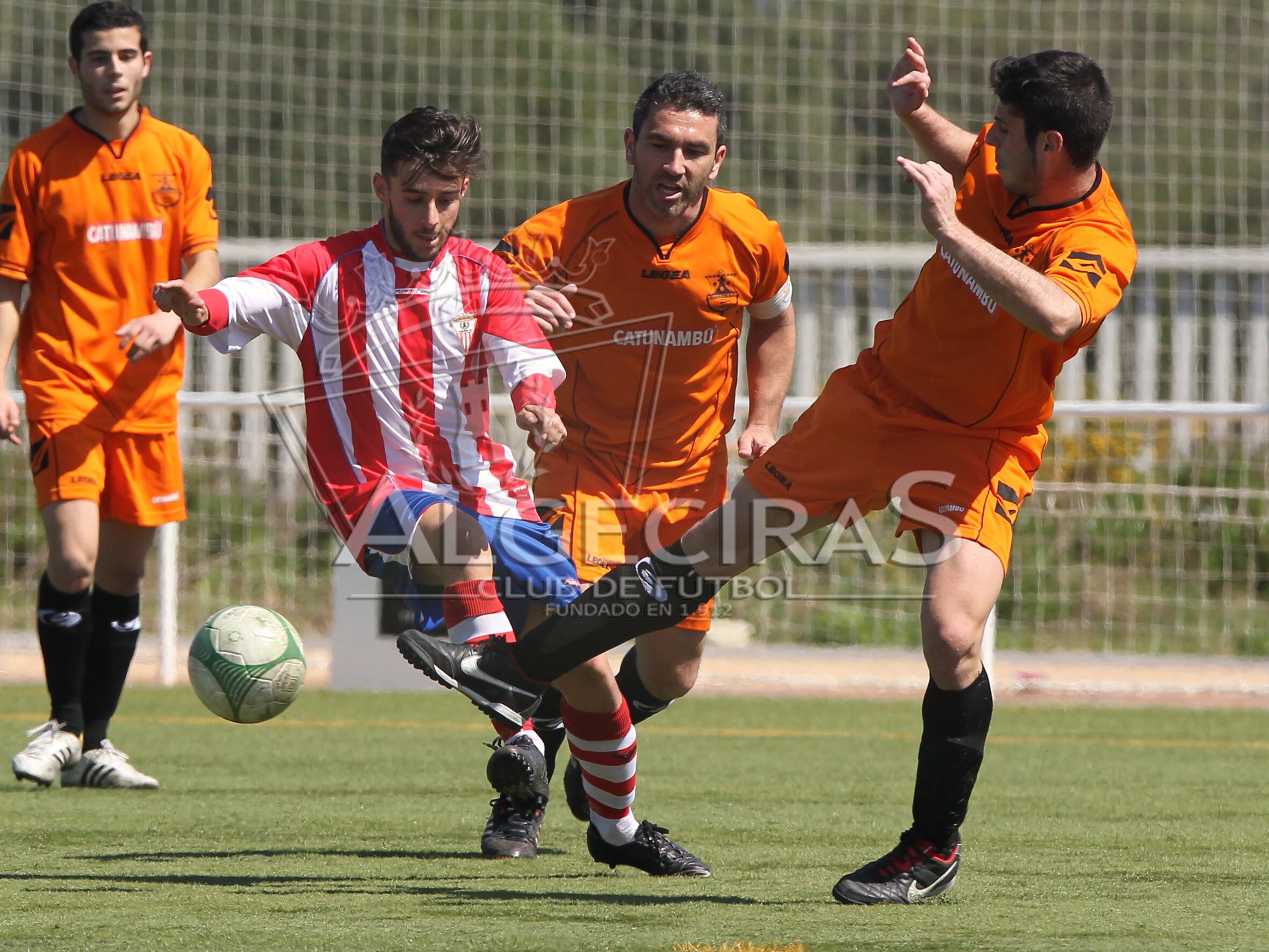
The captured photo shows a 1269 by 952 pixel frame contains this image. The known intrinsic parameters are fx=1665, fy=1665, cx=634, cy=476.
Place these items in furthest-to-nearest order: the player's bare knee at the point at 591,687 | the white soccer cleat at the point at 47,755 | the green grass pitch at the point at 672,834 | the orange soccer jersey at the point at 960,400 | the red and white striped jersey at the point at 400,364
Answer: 1. the white soccer cleat at the point at 47,755
2. the red and white striped jersey at the point at 400,364
3. the player's bare knee at the point at 591,687
4. the orange soccer jersey at the point at 960,400
5. the green grass pitch at the point at 672,834

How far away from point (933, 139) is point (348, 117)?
379 inches

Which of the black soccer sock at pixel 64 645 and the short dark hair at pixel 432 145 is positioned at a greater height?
A: the short dark hair at pixel 432 145

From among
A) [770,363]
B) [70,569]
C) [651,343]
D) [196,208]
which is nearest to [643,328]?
[651,343]

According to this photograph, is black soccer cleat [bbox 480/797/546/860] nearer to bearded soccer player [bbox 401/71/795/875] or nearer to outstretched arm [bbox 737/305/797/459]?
bearded soccer player [bbox 401/71/795/875]

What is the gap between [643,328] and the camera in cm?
493

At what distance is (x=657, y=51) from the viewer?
42.5ft

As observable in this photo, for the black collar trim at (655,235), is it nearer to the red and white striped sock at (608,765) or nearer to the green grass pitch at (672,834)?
the red and white striped sock at (608,765)

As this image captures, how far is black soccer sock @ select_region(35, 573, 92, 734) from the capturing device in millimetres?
5875

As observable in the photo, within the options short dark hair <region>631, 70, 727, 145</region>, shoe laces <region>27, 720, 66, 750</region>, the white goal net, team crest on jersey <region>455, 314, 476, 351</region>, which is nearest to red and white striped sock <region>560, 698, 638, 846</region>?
team crest on jersey <region>455, 314, 476, 351</region>

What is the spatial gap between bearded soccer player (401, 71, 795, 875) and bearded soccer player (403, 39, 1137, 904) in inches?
30.5

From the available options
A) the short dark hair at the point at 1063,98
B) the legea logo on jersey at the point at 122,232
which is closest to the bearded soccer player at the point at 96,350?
the legea logo on jersey at the point at 122,232

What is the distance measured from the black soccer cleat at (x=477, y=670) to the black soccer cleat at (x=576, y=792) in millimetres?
788

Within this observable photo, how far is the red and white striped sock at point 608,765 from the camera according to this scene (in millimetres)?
4289

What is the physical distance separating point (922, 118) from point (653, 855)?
6.59 ft
